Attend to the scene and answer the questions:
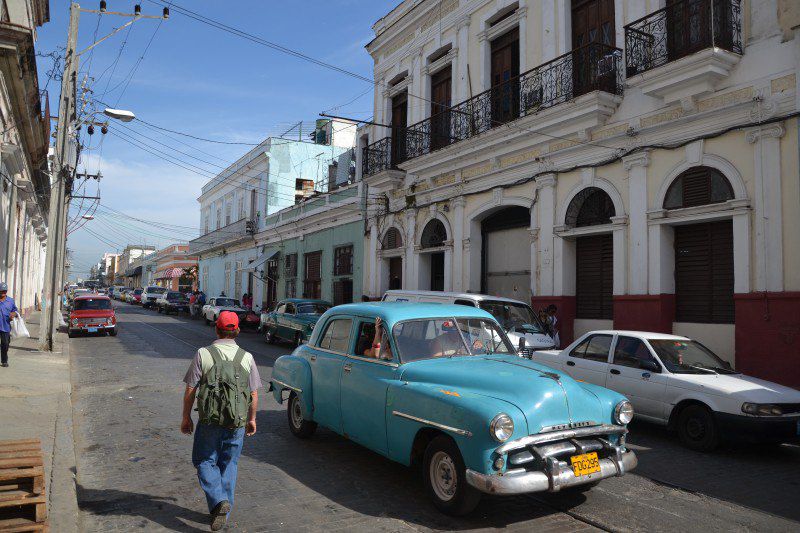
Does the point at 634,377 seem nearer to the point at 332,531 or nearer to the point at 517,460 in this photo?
the point at 517,460

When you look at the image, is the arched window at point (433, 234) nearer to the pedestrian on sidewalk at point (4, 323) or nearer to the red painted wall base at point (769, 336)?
the red painted wall base at point (769, 336)

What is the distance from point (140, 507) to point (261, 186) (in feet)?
107

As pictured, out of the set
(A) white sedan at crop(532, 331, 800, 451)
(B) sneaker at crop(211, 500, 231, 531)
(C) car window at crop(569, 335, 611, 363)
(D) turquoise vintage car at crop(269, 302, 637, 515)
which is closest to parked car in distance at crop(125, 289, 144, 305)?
(C) car window at crop(569, 335, 611, 363)

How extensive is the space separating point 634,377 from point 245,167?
114ft

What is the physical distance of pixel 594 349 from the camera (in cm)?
909

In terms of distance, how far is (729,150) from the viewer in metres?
11.0

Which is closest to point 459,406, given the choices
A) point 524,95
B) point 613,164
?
point 613,164

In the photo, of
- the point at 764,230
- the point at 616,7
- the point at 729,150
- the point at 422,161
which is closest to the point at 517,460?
the point at 764,230

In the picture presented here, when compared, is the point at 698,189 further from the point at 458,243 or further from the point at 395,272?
the point at 395,272

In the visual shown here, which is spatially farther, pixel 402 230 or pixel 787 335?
pixel 402 230

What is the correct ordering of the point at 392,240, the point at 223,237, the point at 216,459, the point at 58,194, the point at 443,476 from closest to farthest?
the point at 216,459 → the point at 443,476 → the point at 58,194 → the point at 392,240 → the point at 223,237

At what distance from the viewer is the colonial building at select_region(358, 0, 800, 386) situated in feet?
34.0

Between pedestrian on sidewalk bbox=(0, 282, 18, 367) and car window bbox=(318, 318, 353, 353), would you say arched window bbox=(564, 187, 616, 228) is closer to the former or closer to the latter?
car window bbox=(318, 318, 353, 353)

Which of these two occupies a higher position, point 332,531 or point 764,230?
point 764,230
